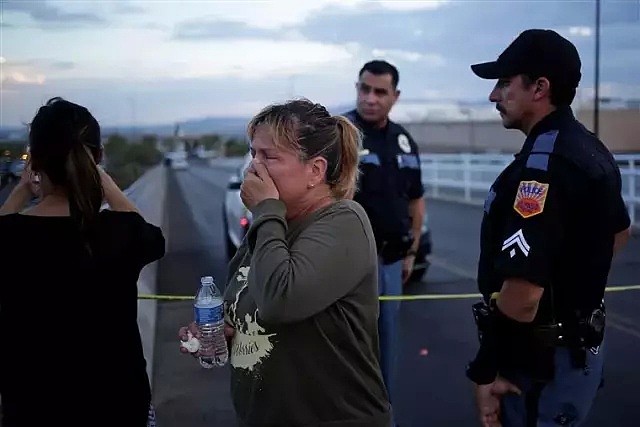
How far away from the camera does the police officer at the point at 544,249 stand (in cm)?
219

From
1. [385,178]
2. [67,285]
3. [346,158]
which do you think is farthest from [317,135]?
[385,178]

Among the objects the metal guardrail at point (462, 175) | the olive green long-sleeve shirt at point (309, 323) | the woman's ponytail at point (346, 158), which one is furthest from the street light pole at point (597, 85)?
the olive green long-sleeve shirt at point (309, 323)

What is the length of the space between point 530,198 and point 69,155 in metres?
1.33

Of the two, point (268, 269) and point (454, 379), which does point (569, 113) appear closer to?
A: point (268, 269)

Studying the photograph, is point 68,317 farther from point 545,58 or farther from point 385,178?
point 385,178

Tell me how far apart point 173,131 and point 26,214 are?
3.69m

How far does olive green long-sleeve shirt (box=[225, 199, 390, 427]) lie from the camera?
188cm

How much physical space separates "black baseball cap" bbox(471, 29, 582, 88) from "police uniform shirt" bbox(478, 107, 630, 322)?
0.11 meters

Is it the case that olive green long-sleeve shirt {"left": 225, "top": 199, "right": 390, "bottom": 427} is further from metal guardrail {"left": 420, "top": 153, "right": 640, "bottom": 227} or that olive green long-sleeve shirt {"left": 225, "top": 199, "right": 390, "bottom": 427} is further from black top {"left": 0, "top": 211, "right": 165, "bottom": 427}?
metal guardrail {"left": 420, "top": 153, "right": 640, "bottom": 227}

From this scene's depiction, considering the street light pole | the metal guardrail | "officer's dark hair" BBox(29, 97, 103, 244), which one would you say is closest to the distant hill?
"officer's dark hair" BBox(29, 97, 103, 244)

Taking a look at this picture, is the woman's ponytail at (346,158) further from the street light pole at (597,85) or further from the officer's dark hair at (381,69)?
the street light pole at (597,85)

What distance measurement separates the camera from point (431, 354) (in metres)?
5.74

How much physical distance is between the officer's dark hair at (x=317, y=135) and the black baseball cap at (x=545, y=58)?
0.59m

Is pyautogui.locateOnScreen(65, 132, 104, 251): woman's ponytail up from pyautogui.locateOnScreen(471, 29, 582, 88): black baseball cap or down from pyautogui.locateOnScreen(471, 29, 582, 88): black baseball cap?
down
